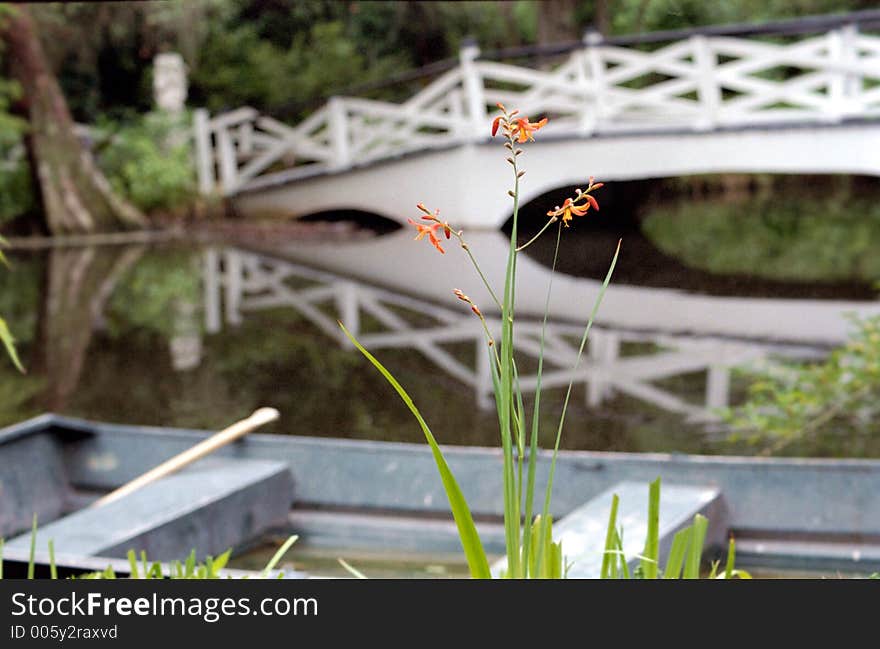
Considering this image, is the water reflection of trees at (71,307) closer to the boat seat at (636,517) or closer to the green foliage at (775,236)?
the boat seat at (636,517)

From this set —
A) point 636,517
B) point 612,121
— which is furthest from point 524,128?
point 612,121

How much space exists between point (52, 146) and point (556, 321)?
455 cm

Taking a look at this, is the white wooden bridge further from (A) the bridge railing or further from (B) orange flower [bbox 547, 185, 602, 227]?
(B) orange flower [bbox 547, 185, 602, 227]

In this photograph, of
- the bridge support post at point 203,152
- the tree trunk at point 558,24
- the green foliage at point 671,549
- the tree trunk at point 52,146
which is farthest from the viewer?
the bridge support post at point 203,152

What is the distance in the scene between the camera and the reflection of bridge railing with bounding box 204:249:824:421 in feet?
10.8

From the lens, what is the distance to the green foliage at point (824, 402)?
237cm

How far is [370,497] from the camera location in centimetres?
193

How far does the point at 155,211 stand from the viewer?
8.09m

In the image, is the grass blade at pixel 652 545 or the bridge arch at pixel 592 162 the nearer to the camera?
the grass blade at pixel 652 545

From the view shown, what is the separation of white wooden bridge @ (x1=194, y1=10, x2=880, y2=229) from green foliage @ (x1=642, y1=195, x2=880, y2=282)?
46cm

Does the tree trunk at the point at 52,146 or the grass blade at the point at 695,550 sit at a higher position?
the tree trunk at the point at 52,146

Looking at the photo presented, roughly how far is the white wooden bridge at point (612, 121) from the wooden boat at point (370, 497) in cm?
322

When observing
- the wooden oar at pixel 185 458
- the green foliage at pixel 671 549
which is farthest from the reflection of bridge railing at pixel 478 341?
the green foliage at pixel 671 549
